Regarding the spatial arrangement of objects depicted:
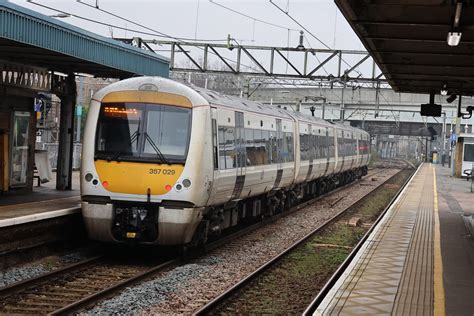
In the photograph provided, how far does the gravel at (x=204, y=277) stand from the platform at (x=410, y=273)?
1.80m

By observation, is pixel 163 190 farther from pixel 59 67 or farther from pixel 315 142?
pixel 315 142

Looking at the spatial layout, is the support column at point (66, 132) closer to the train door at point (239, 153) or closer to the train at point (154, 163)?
the train door at point (239, 153)

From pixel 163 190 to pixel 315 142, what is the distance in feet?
47.4

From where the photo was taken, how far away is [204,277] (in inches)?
418

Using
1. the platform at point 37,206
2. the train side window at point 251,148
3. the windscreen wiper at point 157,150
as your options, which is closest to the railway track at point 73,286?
the platform at point 37,206

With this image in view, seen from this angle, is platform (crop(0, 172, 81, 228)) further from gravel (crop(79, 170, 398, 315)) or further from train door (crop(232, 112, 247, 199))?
train door (crop(232, 112, 247, 199))

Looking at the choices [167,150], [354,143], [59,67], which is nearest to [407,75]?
[167,150]

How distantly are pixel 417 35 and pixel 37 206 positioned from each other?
748 cm

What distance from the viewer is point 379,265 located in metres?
10.9

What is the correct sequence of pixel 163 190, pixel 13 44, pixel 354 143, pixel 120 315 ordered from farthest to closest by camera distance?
pixel 354 143 < pixel 13 44 < pixel 163 190 < pixel 120 315

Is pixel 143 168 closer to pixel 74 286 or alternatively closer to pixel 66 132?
pixel 74 286

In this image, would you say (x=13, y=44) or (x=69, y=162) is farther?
(x=69, y=162)

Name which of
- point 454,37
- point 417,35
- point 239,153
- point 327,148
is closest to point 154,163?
point 239,153

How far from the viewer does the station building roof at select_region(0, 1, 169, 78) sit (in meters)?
11.3
